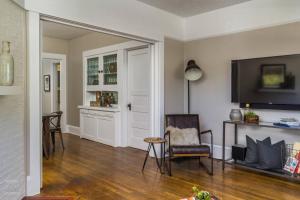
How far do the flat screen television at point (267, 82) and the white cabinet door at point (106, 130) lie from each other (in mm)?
2657

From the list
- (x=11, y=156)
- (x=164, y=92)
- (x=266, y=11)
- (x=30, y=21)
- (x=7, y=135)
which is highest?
(x=266, y=11)

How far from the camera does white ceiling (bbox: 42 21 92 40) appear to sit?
5770 mm

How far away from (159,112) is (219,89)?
1.18 meters

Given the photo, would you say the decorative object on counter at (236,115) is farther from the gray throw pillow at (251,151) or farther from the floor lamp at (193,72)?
the floor lamp at (193,72)

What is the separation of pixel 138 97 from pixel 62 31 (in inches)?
107

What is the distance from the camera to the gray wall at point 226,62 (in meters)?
3.71

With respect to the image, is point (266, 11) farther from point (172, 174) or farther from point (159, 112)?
point (172, 174)

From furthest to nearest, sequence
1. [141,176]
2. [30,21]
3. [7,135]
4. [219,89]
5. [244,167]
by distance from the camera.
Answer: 1. [219,89]
2. [244,167]
3. [141,176]
4. [30,21]
5. [7,135]

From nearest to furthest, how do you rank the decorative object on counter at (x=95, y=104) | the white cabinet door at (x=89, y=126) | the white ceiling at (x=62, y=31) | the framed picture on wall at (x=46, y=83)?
the white ceiling at (x=62, y=31)
the white cabinet door at (x=89, y=126)
the decorative object on counter at (x=95, y=104)
the framed picture on wall at (x=46, y=83)

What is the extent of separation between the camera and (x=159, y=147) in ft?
14.9

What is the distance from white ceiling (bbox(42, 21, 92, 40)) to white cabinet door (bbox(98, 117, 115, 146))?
2220 mm

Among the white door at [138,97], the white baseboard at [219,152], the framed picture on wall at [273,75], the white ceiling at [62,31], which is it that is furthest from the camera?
the white ceiling at [62,31]

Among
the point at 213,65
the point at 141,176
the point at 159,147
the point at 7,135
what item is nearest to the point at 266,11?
Answer: the point at 213,65

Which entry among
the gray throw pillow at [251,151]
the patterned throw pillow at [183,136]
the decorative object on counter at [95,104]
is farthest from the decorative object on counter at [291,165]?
the decorative object on counter at [95,104]
